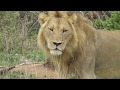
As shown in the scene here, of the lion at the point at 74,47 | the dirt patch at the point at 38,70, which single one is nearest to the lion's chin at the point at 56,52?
the lion at the point at 74,47

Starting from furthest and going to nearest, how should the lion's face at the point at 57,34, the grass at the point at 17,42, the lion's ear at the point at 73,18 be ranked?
the grass at the point at 17,42, the lion's ear at the point at 73,18, the lion's face at the point at 57,34

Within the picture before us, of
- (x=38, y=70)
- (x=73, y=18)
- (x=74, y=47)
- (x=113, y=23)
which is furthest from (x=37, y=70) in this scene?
(x=113, y=23)

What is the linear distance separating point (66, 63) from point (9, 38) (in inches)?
127

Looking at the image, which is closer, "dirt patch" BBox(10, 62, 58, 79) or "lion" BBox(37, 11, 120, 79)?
"lion" BBox(37, 11, 120, 79)

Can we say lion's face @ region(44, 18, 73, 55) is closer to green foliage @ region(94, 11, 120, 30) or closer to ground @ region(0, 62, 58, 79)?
ground @ region(0, 62, 58, 79)

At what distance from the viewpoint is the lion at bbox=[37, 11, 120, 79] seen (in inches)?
174

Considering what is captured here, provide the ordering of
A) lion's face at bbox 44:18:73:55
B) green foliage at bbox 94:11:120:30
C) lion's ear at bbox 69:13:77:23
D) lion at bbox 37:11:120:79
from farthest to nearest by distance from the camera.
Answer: green foliage at bbox 94:11:120:30 → lion's ear at bbox 69:13:77:23 → lion at bbox 37:11:120:79 → lion's face at bbox 44:18:73:55

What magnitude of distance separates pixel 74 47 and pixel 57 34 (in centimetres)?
35

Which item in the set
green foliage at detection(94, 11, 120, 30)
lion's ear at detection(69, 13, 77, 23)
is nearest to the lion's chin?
lion's ear at detection(69, 13, 77, 23)

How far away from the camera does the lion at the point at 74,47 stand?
4410 millimetres

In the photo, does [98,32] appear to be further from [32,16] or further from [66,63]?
[32,16]

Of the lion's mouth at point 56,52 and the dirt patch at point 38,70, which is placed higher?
the lion's mouth at point 56,52

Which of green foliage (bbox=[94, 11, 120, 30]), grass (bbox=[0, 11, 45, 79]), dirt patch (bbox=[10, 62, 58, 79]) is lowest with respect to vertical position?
dirt patch (bbox=[10, 62, 58, 79])

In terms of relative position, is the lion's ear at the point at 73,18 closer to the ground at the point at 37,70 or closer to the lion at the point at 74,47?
the lion at the point at 74,47
